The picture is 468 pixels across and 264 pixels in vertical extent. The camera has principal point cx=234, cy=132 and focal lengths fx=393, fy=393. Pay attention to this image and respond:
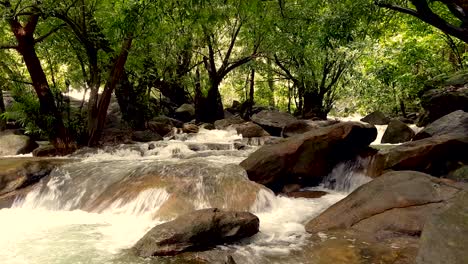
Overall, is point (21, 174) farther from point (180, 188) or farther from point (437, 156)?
point (437, 156)

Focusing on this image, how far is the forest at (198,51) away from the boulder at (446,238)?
13.5ft

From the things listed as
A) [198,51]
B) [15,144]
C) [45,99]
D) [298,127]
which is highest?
[198,51]

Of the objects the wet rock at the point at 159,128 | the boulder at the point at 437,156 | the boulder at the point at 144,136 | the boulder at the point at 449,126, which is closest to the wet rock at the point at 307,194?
the boulder at the point at 437,156

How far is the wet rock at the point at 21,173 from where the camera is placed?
30.3 ft

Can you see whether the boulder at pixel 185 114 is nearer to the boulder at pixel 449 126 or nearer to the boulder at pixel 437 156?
the boulder at pixel 449 126

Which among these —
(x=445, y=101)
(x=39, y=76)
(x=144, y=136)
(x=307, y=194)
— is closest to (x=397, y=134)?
(x=445, y=101)

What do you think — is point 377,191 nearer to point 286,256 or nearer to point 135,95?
point 286,256

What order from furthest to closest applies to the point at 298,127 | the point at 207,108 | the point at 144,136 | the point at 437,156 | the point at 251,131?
1. the point at 207,108
2. the point at 251,131
3. the point at 298,127
4. the point at 144,136
5. the point at 437,156

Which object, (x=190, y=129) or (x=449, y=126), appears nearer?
(x=449, y=126)

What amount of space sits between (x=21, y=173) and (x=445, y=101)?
13.2 metres

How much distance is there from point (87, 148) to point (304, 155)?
7659mm

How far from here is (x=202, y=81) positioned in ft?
71.0

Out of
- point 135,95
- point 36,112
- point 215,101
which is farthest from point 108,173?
point 215,101

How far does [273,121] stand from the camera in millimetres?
17969
